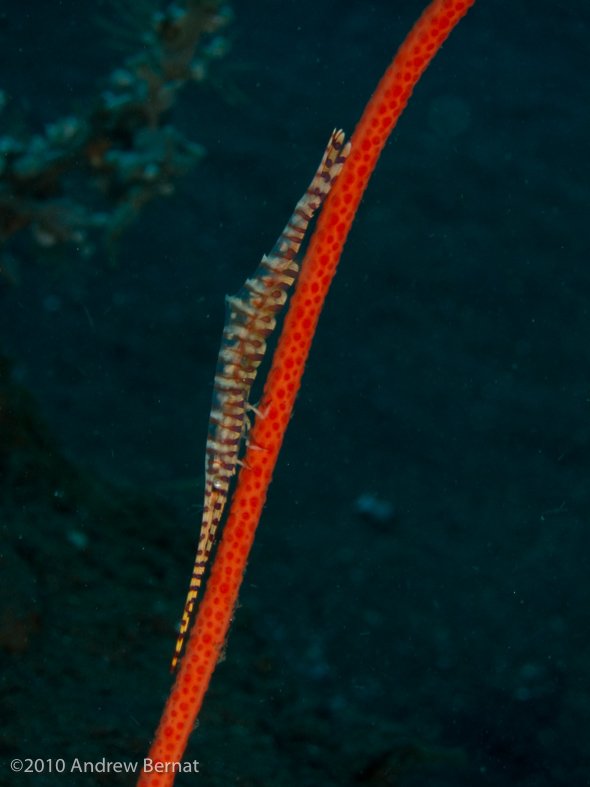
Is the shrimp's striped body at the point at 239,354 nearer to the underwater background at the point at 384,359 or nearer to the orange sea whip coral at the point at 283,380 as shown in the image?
the orange sea whip coral at the point at 283,380

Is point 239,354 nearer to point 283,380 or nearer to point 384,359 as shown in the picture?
point 283,380

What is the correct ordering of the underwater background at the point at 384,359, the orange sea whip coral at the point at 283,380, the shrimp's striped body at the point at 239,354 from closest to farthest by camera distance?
the orange sea whip coral at the point at 283,380, the shrimp's striped body at the point at 239,354, the underwater background at the point at 384,359

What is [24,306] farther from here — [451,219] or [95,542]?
[451,219]

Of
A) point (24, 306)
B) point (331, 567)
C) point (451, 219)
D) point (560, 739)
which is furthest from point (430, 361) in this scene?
point (24, 306)

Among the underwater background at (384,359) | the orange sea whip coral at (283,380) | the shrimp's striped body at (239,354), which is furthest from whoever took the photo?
the underwater background at (384,359)

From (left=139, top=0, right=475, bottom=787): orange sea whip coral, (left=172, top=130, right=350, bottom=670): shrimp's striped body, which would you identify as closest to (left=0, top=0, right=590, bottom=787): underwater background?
(left=172, top=130, right=350, bottom=670): shrimp's striped body

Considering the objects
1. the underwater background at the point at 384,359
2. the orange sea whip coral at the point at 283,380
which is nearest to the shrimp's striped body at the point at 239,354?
the orange sea whip coral at the point at 283,380
